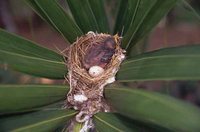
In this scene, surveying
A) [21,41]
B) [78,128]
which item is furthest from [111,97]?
[21,41]

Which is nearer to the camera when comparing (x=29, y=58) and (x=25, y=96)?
(x=25, y=96)

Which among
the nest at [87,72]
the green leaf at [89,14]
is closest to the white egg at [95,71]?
the nest at [87,72]

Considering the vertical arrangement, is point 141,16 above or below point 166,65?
above

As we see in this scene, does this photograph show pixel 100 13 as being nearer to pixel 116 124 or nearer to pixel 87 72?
pixel 87 72

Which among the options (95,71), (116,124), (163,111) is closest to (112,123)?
(116,124)

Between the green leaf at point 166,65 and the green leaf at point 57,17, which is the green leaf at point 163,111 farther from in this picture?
the green leaf at point 57,17

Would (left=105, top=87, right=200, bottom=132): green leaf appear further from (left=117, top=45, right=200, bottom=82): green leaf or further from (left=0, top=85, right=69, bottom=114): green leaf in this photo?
(left=0, top=85, right=69, bottom=114): green leaf

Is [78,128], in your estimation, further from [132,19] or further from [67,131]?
[132,19]

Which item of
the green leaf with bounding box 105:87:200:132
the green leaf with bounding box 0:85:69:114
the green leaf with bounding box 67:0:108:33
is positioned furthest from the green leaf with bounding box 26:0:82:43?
the green leaf with bounding box 105:87:200:132
